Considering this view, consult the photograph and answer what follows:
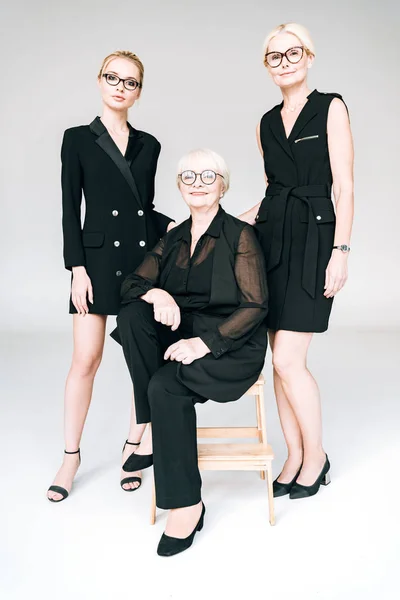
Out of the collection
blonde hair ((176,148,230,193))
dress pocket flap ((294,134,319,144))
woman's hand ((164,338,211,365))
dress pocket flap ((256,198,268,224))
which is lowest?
woman's hand ((164,338,211,365))

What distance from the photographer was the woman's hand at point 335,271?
2709 millimetres

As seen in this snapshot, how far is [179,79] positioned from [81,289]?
3.65 metres

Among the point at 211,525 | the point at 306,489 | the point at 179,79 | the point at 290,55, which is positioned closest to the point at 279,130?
the point at 290,55

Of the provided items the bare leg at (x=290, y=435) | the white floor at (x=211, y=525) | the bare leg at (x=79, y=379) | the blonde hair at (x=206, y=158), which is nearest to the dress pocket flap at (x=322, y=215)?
the blonde hair at (x=206, y=158)

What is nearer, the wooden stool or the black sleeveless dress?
the wooden stool

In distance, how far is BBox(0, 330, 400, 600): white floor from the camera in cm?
222

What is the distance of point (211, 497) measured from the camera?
9.37ft

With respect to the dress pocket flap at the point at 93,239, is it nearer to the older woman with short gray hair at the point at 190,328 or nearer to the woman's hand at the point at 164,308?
the older woman with short gray hair at the point at 190,328

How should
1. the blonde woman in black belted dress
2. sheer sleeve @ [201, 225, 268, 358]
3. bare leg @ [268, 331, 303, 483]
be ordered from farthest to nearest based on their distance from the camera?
bare leg @ [268, 331, 303, 483] < the blonde woman in black belted dress < sheer sleeve @ [201, 225, 268, 358]

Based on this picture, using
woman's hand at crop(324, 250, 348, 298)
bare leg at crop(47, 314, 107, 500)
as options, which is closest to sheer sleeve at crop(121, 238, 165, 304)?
bare leg at crop(47, 314, 107, 500)

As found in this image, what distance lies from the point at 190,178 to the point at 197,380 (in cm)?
78

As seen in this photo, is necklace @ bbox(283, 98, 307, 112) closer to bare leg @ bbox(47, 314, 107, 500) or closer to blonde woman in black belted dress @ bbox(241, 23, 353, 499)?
blonde woman in black belted dress @ bbox(241, 23, 353, 499)

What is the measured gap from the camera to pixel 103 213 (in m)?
2.90
